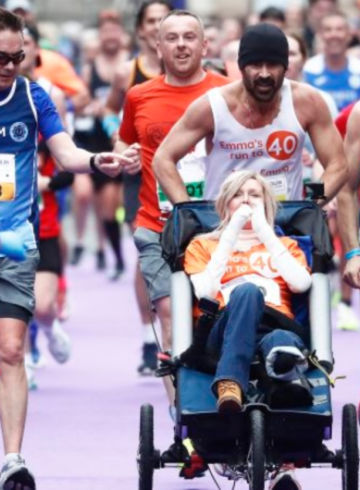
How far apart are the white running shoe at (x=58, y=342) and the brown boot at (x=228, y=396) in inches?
186

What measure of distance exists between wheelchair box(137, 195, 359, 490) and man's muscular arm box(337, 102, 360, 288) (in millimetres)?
411

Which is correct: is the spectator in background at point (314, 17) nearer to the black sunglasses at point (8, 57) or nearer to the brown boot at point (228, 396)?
the black sunglasses at point (8, 57)

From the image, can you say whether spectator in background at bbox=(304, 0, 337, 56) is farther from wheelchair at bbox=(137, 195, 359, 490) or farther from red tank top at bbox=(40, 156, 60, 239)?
wheelchair at bbox=(137, 195, 359, 490)

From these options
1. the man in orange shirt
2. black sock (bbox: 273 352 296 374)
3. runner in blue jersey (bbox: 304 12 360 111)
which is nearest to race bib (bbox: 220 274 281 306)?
black sock (bbox: 273 352 296 374)

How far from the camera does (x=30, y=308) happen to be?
9.26m

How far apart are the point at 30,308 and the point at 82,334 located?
22.3 ft

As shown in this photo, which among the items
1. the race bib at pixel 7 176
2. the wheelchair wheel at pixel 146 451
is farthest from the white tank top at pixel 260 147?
the wheelchair wheel at pixel 146 451

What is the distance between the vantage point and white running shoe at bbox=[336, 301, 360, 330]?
1542 centimetres

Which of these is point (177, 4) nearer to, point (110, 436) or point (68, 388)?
point (68, 388)

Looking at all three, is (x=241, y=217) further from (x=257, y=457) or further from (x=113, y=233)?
(x=113, y=233)

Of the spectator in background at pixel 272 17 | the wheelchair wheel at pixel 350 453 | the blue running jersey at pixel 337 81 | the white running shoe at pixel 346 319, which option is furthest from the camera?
the spectator in background at pixel 272 17

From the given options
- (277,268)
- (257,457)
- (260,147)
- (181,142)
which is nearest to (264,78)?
(260,147)

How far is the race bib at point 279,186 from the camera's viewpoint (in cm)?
993

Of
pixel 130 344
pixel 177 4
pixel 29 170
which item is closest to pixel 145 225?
pixel 29 170
